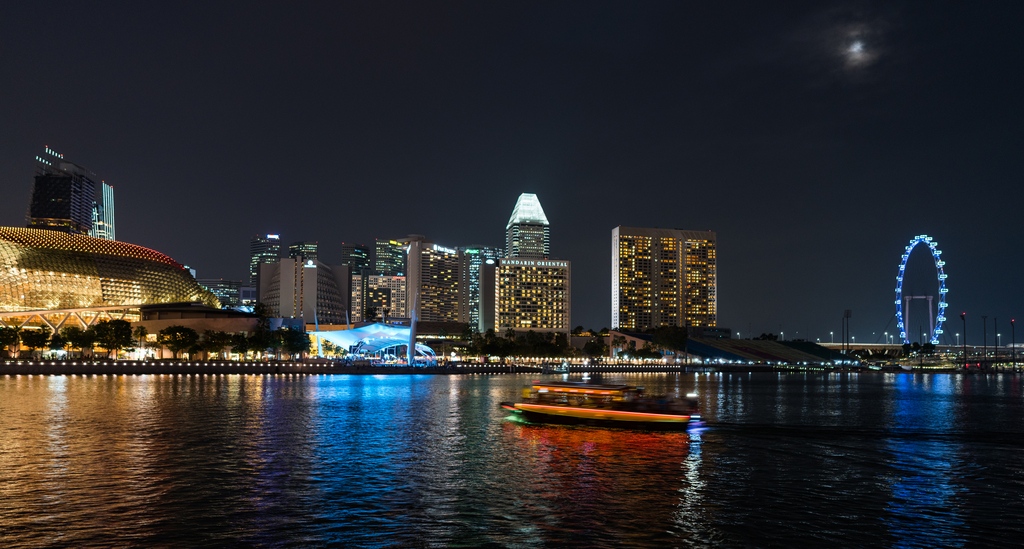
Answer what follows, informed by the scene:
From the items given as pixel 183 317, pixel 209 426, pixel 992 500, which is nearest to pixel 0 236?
pixel 183 317

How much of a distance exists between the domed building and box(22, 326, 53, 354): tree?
63.7 ft

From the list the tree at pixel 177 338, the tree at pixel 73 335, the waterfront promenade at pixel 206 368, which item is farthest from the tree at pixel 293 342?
the tree at pixel 73 335

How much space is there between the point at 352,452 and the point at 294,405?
28025mm

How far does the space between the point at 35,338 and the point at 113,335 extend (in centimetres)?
1158

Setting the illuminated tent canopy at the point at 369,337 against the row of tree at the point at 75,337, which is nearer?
the row of tree at the point at 75,337

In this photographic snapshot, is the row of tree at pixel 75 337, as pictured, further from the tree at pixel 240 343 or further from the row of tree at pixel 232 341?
the tree at pixel 240 343

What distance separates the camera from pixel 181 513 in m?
21.7

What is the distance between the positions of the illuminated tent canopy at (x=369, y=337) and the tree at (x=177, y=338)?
3221cm

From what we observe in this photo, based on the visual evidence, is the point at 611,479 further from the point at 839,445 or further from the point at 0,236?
the point at 0,236

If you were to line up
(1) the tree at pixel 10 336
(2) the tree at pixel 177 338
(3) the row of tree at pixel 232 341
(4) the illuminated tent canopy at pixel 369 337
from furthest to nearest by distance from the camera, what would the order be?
(4) the illuminated tent canopy at pixel 369 337
(3) the row of tree at pixel 232 341
(2) the tree at pixel 177 338
(1) the tree at pixel 10 336

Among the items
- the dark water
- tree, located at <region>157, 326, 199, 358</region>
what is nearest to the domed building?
tree, located at <region>157, 326, 199, 358</region>

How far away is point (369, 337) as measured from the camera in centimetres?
17112

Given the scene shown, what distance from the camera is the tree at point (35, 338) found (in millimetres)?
126113

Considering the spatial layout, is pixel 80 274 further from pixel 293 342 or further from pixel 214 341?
pixel 293 342
